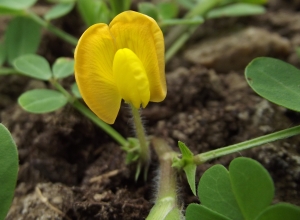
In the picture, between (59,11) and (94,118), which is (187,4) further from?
(94,118)

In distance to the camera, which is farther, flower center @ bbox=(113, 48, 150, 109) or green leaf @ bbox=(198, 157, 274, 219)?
flower center @ bbox=(113, 48, 150, 109)

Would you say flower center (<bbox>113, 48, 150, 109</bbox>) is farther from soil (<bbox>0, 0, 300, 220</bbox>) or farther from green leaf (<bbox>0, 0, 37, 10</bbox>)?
green leaf (<bbox>0, 0, 37, 10</bbox>)

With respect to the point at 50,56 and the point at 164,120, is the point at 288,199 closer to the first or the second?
the point at 164,120

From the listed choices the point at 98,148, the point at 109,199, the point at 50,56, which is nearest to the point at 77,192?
the point at 109,199

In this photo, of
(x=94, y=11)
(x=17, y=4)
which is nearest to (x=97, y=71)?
(x=94, y=11)

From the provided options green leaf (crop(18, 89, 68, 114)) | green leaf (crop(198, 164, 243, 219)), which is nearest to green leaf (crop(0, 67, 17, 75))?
green leaf (crop(18, 89, 68, 114))

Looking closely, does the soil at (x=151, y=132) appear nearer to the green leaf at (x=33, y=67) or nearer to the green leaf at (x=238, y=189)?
the green leaf at (x=33, y=67)
